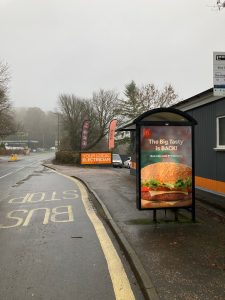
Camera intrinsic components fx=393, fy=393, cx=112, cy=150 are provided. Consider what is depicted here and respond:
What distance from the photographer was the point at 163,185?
759 cm

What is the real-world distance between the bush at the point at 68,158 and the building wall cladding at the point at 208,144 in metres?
24.1

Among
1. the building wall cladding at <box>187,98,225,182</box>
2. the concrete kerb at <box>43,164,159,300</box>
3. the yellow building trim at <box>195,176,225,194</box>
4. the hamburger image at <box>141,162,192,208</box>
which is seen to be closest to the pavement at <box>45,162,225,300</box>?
the concrete kerb at <box>43,164,159,300</box>

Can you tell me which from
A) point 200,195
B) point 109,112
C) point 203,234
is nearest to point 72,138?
point 109,112

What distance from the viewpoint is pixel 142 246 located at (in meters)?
6.02

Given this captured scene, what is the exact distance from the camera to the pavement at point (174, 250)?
4.34 metres

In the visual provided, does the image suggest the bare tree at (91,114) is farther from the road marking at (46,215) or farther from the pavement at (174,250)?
the pavement at (174,250)

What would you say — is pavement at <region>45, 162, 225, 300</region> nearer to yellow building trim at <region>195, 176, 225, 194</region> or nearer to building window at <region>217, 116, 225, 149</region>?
yellow building trim at <region>195, 176, 225, 194</region>

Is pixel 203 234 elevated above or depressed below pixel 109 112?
below

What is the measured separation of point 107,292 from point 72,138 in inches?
2493

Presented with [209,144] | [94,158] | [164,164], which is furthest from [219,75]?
Result: [94,158]

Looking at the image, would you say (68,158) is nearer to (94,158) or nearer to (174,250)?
(94,158)

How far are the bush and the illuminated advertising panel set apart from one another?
2.42 metres

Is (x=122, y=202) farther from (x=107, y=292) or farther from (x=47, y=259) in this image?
(x=107, y=292)

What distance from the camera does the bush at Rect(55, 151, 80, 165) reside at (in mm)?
36750
